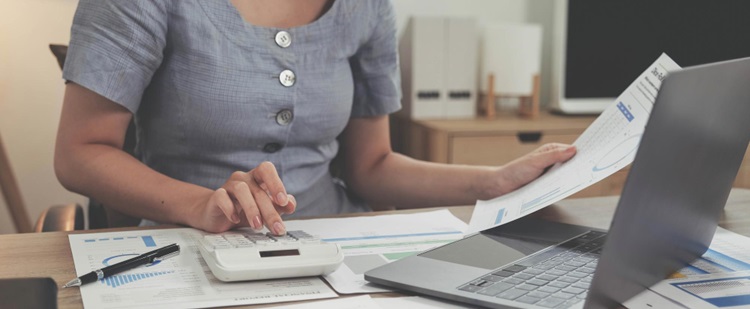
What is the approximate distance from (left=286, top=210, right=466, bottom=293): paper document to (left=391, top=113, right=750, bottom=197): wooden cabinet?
1173 millimetres

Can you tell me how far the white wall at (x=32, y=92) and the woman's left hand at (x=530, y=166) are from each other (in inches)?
60.6

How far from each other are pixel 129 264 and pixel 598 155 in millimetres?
493

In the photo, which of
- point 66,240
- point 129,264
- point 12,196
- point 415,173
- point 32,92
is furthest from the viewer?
point 32,92

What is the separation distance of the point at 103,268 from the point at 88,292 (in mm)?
48

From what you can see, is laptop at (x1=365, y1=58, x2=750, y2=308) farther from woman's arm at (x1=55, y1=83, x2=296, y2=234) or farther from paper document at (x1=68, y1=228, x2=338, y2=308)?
woman's arm at (x1=55, y1=83, x2=296, y2=234)

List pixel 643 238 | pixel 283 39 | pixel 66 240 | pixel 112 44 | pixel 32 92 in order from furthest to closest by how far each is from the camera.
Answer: pixel 32 92, pixel 283 39, pixel 112 44, pixel 66 240, pixel 643 238

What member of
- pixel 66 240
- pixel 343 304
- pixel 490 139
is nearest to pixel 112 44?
pixel 66 240

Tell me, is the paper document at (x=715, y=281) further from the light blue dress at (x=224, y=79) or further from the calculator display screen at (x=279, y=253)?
the light blue dress at (x=224, y=79)

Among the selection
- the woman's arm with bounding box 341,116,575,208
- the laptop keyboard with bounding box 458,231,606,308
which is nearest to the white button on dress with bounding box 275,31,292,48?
the woman's arm with bounding box 341,116,575,208

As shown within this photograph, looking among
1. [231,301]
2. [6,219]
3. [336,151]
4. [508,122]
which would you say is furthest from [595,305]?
[6,219]

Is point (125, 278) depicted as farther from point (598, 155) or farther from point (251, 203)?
point (598, 155)

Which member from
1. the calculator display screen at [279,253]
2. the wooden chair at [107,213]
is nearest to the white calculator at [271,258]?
the calculator display screen at [279,253]

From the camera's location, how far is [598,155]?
0.84 m

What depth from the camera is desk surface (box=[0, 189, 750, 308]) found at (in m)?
0.73
